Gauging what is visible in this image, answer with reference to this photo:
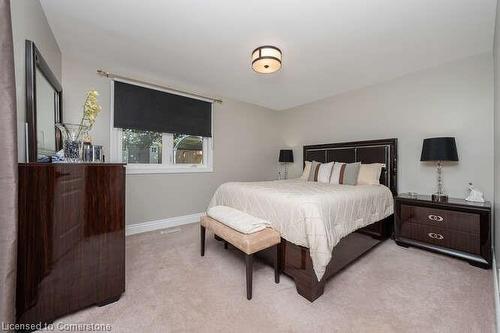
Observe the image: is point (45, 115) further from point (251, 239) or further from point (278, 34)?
point (278, 34)

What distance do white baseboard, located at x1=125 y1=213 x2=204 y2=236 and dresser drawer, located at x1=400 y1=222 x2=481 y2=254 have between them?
3.11 metres

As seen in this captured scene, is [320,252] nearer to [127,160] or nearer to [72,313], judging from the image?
[72,313]

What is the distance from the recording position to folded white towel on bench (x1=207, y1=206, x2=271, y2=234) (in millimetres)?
1775

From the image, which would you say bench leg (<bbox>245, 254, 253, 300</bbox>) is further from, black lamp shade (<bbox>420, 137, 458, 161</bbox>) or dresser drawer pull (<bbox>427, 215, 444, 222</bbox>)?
black lamp shade (<bbox>420, 137, 458, 161</bbox>)

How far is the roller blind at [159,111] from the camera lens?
9.62 feet

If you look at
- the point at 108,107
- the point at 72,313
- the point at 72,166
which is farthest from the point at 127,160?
the point at 72,313

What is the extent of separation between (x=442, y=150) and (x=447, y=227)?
0.88 m

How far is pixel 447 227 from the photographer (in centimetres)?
230

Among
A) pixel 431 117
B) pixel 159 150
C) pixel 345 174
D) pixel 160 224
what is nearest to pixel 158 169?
pixel 159 150

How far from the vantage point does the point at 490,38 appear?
2.17 meters

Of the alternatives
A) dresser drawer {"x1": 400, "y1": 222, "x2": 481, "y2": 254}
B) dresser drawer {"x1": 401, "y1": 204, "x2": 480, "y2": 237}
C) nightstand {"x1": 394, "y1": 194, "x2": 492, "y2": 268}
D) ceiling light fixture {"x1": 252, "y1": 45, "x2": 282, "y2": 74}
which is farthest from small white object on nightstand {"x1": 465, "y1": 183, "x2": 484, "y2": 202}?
ceiling light fixture {"x1": 252, "y1": 45, "x2": 282, "y2": 74}

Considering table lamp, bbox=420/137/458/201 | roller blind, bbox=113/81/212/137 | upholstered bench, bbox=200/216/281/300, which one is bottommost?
upholstered bench, bbox=200/216/281/300

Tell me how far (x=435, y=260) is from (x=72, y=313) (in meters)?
3.32

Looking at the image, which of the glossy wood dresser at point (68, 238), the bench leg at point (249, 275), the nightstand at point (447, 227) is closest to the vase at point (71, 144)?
the glossy wood dresser at point (68, 238)
